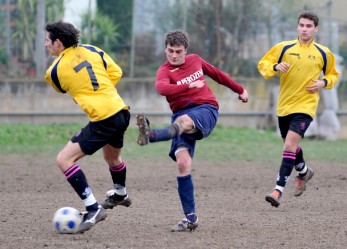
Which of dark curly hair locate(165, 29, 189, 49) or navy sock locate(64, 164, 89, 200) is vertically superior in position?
dark curly hair locate(165, 29, 189, 49)

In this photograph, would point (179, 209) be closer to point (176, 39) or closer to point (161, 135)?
point (161, 135)

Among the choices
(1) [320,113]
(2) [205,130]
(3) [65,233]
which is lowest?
(1) [320,113]

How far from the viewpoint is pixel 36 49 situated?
18266 mm

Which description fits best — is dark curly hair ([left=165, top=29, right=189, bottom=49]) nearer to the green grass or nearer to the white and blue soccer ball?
the white and blue soccer ball

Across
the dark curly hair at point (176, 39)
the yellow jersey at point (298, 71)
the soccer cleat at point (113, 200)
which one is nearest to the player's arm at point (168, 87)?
the dark curly hair at point (176, 39)

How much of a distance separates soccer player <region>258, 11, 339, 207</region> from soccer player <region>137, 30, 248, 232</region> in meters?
1.59

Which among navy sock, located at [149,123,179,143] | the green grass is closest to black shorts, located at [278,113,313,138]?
navy sock, located at [149,123,179,143]

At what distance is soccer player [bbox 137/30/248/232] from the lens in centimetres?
742

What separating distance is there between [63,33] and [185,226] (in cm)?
199

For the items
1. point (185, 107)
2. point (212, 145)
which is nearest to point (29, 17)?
point (212, 145)

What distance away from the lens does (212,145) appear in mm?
16734

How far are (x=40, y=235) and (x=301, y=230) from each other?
2240mm

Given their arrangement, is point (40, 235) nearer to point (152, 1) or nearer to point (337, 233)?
point (337, 233)

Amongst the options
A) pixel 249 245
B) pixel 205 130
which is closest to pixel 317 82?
pixel 205 130
